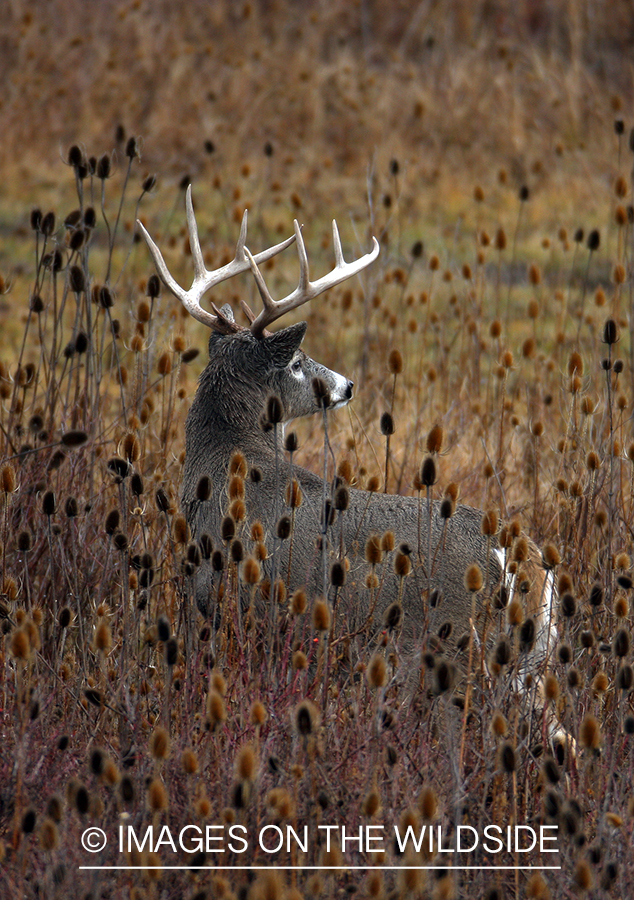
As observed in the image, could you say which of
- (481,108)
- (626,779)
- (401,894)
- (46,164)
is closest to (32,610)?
(401,894)

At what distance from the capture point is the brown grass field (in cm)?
241

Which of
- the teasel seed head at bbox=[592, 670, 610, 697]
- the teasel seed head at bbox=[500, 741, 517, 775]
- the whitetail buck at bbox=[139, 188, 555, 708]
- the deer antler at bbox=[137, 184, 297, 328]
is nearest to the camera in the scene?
the teasel seed head at bbox=[500, 741, 517, 775]

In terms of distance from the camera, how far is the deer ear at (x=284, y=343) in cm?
411

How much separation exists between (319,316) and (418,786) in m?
4.89

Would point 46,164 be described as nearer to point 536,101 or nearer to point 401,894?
point 536,101

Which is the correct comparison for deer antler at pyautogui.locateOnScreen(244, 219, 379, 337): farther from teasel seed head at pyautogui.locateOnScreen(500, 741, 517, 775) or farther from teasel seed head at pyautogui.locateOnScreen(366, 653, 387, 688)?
teasel seed head at pyautogui.locateOnScreen(500, 741, 517, 775)

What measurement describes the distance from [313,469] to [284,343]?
1.11 metres

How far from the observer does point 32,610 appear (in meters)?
2.90

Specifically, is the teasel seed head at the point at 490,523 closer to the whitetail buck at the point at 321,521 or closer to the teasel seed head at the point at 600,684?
the whitetail buck at the point at 321,521

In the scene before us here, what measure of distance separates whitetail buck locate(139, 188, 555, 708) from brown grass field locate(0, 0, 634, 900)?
11cm

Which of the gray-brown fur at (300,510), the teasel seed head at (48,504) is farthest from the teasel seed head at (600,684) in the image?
the teasel seed head at (48,504)

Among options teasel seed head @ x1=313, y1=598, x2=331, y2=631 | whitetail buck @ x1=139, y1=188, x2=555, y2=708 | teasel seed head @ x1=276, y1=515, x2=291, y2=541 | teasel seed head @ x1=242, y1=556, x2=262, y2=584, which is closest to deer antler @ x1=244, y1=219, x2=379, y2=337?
whitetail buck @ x1=139, y1=188, x2=555, y2=708

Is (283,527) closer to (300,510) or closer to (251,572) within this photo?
(251,572)

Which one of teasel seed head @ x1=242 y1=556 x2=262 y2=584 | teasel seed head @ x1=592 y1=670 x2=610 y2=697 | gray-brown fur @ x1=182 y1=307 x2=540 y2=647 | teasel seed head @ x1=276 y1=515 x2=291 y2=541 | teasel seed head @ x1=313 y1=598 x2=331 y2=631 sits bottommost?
teasel seed head @ x1=592 y1=670 x2=610 y2=697
